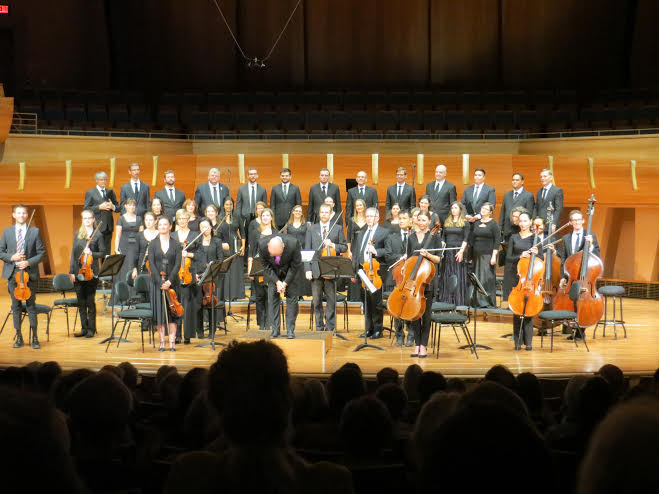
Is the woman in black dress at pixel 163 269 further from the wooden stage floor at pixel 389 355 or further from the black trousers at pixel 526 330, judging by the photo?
the black trousers at pixel 526 330

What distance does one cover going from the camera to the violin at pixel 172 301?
270 inches

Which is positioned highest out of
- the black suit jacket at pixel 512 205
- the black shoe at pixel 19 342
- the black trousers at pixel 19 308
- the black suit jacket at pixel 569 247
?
the black suit jacket at pixel 512 205

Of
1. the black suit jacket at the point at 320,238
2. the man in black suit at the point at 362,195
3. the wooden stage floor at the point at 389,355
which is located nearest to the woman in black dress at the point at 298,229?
the wooden stage floor at the point at 389,355

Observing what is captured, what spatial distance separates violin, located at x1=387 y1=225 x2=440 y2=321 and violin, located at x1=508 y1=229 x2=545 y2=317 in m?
0.97

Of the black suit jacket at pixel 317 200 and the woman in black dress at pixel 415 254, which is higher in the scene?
the black suit jacket at pixel 317 200

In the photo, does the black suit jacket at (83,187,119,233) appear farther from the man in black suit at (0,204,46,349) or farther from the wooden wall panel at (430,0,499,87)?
the wooden wall panel at (430,0,499,87)

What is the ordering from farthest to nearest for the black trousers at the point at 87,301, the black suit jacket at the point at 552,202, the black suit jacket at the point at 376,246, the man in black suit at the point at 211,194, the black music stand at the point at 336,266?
the man in black suit at the point at 211,194
the black suit jacket at the point at 552,202
the black trousers at the point at 87,301
the black suit jacket at the point at 376,246
the black music stand at the point at 336,266

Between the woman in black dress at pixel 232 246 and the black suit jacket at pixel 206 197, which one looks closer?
the woman in black dress at pixel 232 246

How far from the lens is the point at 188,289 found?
23.4 feet

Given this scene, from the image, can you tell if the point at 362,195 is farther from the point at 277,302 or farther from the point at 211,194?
the point at 277,302

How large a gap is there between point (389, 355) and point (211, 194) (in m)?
3.52

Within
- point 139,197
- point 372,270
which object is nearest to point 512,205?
point 372,270

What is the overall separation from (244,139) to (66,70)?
4.63 metres

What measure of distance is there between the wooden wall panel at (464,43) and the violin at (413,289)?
8685 mm
